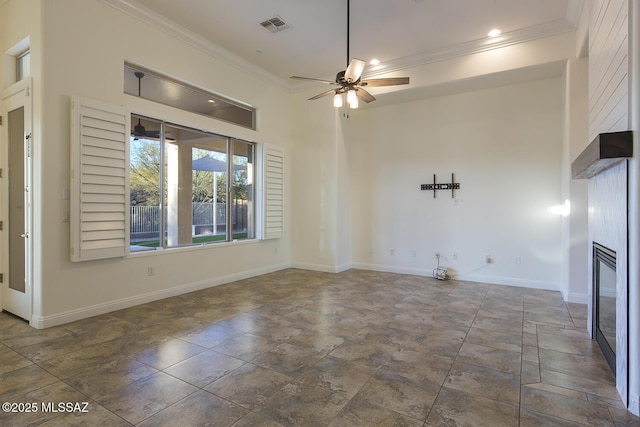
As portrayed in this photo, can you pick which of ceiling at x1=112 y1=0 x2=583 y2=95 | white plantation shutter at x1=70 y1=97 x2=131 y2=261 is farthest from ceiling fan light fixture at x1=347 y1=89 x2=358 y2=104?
white plantation shutter at x1=70 y1=97 x2=131 y2=261

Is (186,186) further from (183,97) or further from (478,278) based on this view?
(478,278)

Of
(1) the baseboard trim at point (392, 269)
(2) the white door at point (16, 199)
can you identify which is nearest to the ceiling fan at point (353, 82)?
(2) the white door at point (16, 199)

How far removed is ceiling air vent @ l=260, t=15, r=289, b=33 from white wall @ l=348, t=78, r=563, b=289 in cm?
263

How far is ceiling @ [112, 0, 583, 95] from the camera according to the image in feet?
13.2

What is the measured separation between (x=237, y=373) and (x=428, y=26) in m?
4.74

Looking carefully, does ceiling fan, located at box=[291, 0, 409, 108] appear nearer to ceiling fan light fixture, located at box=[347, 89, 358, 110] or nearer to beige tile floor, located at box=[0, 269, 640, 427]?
ceiling fan light fixture, located at box=[347, 89, 358, 110]

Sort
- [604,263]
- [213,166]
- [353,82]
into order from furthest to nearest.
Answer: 1. [213,166]
2. [353,82]
3. [604,263]

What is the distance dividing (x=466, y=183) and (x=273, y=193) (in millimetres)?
3491

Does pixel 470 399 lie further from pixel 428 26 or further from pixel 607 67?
pixel 428 26

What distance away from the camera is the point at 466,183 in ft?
18.9

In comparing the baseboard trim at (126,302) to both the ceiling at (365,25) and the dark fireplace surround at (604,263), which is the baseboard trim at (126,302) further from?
the dark fireplace surround at (604,263)

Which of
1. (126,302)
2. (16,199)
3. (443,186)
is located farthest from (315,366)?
(443,186)

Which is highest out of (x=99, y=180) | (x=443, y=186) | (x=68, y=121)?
(x=68, y=121)

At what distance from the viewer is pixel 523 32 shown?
456cm
